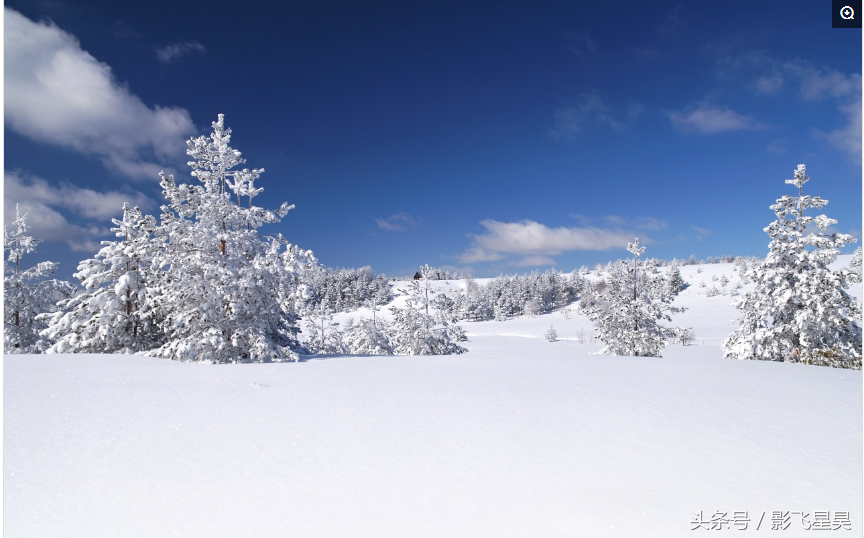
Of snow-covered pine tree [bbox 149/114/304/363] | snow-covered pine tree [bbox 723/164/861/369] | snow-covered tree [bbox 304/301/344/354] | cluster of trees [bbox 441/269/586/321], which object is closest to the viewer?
snow-covered pine tree [bbox 149/114/304/363]

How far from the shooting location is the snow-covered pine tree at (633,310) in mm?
21188

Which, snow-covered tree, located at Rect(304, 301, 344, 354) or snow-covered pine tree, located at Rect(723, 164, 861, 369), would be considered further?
snow-covered tree, located at Rect(304, 301, 344, 354)

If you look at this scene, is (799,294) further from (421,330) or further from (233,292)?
(233,292)

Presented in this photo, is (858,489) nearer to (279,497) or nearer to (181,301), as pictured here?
(279,497)

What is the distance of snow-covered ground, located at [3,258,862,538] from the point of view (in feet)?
11.5

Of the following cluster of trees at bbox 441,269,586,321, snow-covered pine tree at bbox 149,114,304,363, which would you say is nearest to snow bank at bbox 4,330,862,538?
snow-covered pine tree at bbox 149,114,304,363

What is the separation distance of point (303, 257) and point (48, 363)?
6714 mm

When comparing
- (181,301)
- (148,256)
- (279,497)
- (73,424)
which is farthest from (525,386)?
(148,256)

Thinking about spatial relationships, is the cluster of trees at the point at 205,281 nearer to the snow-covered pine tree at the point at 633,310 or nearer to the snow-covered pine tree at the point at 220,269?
the snow-covered pine tree at the point at 220,269

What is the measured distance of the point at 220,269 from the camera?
12258 mm

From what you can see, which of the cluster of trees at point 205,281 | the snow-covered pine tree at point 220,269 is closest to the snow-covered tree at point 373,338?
the cluster of trees at point 205,281

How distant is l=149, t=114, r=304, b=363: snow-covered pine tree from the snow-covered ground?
4.40 m

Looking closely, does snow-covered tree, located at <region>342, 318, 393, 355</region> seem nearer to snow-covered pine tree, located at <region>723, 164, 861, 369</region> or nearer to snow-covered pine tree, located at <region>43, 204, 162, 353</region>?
snow-covered pine tree, located at <region>43, 204, 162, 353</region>

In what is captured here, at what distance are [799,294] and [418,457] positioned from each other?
17.1 m
